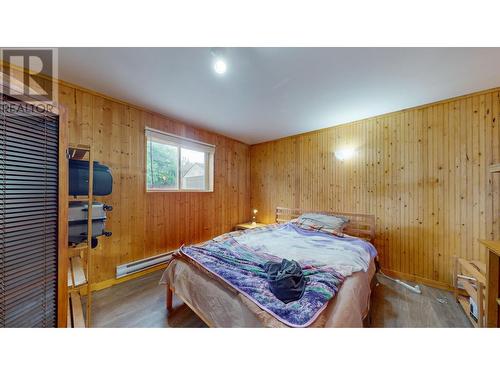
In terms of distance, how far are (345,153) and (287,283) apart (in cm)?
247

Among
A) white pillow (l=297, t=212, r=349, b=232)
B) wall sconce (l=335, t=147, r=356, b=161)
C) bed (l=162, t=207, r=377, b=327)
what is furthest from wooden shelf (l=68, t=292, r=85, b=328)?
wall sconce (l=335, t=147, r=356, b=161)

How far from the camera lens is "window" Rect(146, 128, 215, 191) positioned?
2.60 metres

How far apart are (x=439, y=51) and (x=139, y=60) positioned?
2.41 meters

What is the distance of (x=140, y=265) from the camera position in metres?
2.36

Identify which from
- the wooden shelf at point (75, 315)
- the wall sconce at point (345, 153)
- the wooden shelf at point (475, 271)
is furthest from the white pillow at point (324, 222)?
the wooden shelf at point (75, 315)

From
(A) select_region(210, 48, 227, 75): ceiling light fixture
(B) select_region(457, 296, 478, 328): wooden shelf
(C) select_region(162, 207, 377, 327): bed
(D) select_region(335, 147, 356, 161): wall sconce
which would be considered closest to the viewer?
Result: (C) select_region(162, 207, 377, 327): bed

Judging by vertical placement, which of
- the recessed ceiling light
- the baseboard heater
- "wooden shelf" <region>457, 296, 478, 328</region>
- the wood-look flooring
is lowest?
the wood-look flooring

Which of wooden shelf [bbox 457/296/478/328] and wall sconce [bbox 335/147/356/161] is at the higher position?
wall sconce [bbox 335/147/356/161]

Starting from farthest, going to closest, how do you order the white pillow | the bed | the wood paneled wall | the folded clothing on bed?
the white pillow
the wood paneled wall
the folded clothing on bed
the bed

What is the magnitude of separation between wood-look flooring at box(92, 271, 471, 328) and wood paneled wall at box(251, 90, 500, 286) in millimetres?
512

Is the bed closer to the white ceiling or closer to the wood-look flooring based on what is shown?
the wood-look flooring

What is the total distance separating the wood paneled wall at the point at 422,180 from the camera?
1979 mm

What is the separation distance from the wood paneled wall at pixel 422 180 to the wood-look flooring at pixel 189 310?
20.2 inches
